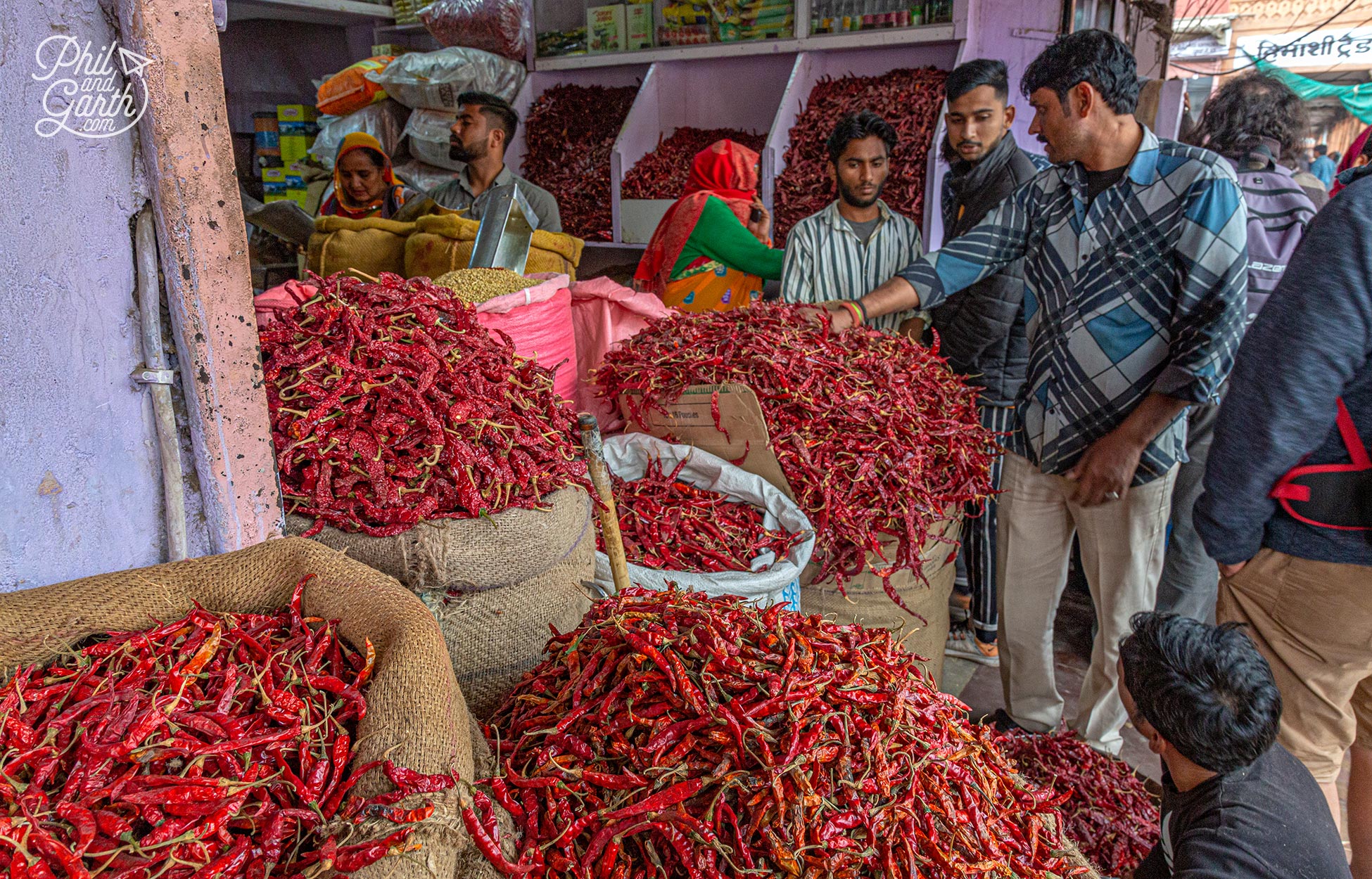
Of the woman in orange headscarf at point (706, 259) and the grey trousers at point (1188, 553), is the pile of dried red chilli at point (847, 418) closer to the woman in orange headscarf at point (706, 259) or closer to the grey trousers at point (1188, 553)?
the woman in orange headscarf at point (706, 259)

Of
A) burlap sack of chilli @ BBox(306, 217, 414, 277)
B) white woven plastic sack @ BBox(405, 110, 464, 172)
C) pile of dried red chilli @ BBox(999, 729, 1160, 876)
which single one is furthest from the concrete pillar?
white woven plastic sack @ BBox(405, 110, 464, 172)

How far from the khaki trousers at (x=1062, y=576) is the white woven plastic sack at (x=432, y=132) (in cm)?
451

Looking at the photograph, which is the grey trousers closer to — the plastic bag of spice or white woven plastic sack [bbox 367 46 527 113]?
white woven plastic sack [bbox 367 46 527 113]

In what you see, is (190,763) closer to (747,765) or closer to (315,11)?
(747,765)

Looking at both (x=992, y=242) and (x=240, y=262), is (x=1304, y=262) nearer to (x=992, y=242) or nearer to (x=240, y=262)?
(x=992, y=242)

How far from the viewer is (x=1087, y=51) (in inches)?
96.0

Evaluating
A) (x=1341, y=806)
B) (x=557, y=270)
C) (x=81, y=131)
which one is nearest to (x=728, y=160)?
(x=557, y=270)

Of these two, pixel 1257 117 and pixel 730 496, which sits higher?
pixel 1257 117

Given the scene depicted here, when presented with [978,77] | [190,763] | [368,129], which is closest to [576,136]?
[368,129]

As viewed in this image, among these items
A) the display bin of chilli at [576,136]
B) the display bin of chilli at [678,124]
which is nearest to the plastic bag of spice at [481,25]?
the display bin of chilli at [576,136]

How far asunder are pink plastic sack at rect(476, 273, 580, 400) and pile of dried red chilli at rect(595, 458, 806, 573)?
0.49 metres

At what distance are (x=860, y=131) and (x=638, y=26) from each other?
309cm

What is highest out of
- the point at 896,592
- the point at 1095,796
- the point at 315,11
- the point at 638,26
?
the point at 315,11

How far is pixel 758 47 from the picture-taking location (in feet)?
17.5
